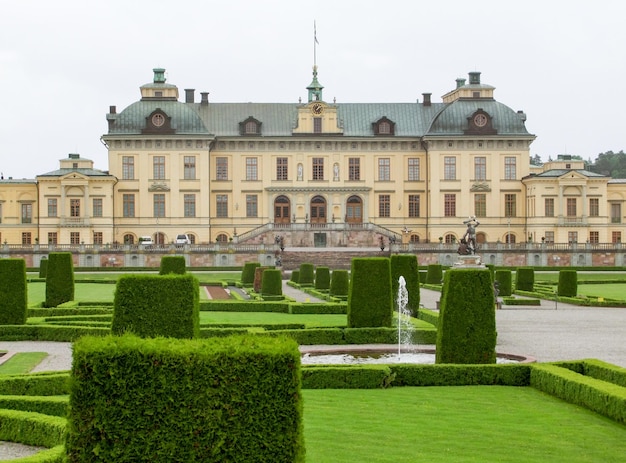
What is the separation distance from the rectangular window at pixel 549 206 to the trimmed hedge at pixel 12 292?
43001 millimetres

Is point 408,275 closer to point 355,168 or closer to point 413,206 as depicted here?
point 355,168

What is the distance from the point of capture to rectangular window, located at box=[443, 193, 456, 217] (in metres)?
59.8

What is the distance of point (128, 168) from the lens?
59.0 m

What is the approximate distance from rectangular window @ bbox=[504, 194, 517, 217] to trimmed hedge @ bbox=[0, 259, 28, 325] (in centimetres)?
4371

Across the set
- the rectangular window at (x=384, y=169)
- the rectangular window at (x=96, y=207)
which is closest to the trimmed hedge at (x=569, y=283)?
the rectangular window at (x=384, y=169)

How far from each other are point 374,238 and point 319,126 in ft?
27.2

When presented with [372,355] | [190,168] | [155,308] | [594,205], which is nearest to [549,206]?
[594,205]

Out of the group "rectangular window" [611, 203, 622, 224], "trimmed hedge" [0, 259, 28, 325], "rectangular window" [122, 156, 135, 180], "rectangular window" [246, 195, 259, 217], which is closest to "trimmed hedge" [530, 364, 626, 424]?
"trimmed hedge" [0, 259, 28, 325]

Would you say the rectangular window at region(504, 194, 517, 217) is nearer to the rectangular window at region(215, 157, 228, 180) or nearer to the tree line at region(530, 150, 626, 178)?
the rectangular window at region(215, 157, 228, 180)

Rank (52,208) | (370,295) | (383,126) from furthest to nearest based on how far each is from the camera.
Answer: (383,126)
(52,208)
(370,295)

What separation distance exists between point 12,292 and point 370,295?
7318mm

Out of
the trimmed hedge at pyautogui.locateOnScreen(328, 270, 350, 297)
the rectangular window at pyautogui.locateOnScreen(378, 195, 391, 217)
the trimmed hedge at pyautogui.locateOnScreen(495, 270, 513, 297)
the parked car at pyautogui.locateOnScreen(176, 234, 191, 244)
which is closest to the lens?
the trimmed hedge at pyautogui.locateOnScreen(328, 270, 350, 297)

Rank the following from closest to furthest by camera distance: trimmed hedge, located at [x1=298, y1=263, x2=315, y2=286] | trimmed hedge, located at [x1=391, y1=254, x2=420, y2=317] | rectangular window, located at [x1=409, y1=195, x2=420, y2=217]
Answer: trimmed hedge, located at [x1=391, y1=254, x2=420, y2=317]
trimmed hedge, located at [x1=298, y1=263, x2=315, y2=286]
rectangular window, located at [x1=409, y1=195, x2=420, y2=217]

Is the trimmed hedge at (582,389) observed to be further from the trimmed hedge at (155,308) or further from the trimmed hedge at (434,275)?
the trimmed hedge at (434,275)
